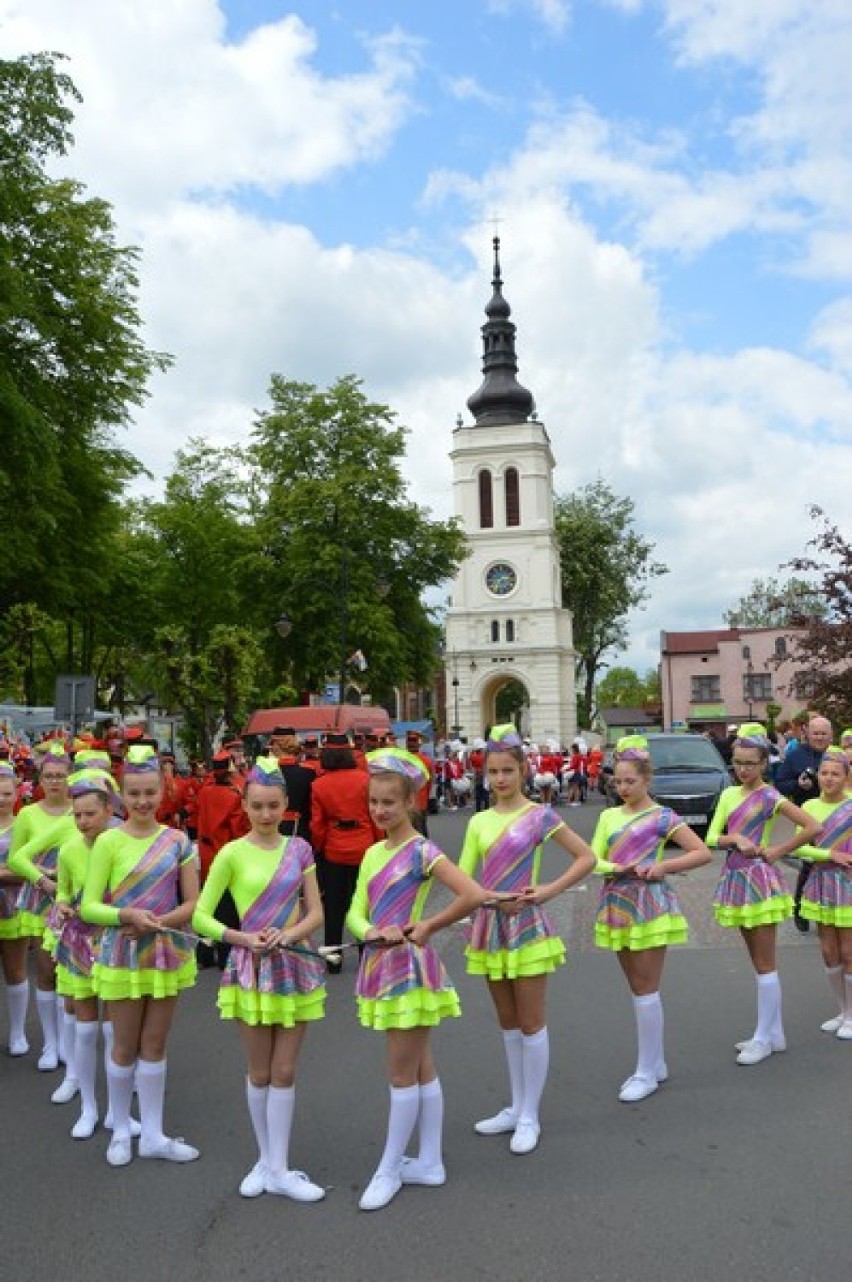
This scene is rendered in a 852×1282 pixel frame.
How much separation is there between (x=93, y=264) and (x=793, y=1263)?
72.3ft

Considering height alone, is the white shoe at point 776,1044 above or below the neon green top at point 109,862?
below

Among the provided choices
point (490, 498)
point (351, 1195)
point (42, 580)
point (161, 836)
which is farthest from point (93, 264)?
point (490, 498)

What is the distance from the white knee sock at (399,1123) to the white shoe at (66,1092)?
2.24 m

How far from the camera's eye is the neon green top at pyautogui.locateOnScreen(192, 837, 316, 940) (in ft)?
15.8

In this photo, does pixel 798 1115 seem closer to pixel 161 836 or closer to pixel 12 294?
pixel 161 836

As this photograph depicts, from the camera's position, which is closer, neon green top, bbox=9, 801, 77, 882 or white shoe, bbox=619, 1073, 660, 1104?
white shoe, bbox=619, 1073, 660, 1104

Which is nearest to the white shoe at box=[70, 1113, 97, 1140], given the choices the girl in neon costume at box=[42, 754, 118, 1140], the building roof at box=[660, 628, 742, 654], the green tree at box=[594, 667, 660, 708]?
the girl in neon costume at box=[42, 754, 118, 1140]

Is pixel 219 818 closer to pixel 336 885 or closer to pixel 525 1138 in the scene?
pixel 336 885

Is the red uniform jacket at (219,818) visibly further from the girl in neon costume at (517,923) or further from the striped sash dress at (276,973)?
the striped sash dress at (276,973)

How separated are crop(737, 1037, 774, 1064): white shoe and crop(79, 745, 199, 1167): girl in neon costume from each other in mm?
3060

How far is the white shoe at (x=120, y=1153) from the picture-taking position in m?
5.09

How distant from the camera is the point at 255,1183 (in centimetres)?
470

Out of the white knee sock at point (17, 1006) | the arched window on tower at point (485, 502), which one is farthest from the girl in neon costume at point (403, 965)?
the arched window on tower at point (485, 502)

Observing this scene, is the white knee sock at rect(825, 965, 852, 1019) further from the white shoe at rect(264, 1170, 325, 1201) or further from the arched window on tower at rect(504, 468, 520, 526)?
the arched window on tower at rect(504, 468, 520, 526)
